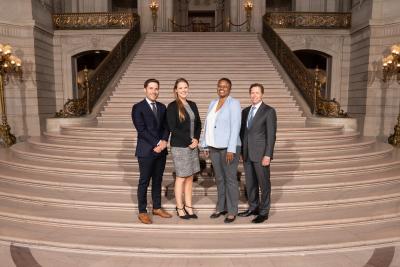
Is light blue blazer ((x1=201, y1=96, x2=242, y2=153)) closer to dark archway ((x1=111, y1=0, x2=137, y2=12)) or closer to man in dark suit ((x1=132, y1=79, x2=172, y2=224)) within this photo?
man in dark suit ((x1=132, y1=79, x2=172, y2=224))

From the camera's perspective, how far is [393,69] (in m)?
11.9

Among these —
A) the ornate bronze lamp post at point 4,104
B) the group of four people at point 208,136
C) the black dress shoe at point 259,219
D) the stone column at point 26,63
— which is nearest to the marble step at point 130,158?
the black dress shoe at point 259,219

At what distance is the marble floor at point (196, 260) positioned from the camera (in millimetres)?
3518

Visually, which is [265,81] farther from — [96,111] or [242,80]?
[96,111]

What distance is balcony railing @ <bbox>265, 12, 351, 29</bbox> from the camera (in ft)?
49.8

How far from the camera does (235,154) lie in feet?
13.4

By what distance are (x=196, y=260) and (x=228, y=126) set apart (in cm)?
163

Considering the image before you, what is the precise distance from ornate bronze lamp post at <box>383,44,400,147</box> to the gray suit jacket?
7733 mm

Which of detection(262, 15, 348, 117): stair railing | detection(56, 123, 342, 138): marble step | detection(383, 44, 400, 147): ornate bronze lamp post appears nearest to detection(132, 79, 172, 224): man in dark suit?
detection(56, 123, 342, 138): marble step

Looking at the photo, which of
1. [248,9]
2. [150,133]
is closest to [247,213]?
[150,133]

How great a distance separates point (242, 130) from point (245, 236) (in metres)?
1.37

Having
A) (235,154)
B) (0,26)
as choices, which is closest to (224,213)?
(235,154)

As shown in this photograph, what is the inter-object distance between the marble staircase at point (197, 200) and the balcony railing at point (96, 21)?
863 cm

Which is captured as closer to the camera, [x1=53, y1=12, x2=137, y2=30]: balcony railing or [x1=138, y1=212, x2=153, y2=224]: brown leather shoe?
[x1=138, y1=212, x2=153, y2=224]: brown leather shoe
